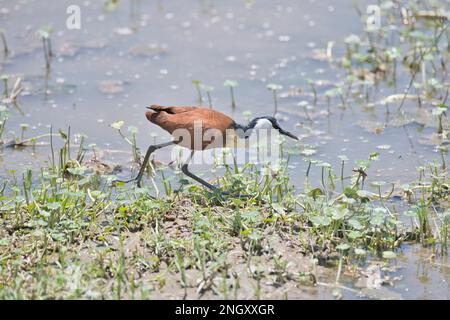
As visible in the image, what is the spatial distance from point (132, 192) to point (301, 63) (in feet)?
12.7

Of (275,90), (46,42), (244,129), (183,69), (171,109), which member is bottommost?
(244,129)

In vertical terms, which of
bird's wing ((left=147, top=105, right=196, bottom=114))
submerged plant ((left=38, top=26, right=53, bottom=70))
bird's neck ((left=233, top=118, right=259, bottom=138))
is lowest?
bird's neck ((left=233, top=118, right=259, bottom=138))

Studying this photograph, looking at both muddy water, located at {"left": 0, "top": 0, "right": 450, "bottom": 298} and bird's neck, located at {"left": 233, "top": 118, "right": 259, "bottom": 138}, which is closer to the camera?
bird's neck, located at {"left": 233, "top": 118, "right": 259, "bottom": 138}

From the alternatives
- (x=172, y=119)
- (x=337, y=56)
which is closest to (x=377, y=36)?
(x=337, y=56)

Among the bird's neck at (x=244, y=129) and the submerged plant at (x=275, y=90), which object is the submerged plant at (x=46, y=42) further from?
the bird's neck at (x=244, y=129)

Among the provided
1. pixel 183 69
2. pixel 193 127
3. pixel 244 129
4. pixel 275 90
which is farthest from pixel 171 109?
pixel 183 69

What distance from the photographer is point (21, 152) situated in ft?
24.8

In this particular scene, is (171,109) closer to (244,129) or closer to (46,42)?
(244,129)

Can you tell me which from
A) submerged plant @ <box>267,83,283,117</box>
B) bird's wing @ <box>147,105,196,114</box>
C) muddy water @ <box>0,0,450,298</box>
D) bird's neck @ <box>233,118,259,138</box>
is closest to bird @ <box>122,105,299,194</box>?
bird's wing @ <box>147,105,196,114</box>

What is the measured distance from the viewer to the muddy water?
7730mm

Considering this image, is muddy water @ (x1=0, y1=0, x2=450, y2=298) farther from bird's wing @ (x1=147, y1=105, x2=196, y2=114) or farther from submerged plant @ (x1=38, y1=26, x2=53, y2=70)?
bird's wing @ (x1=147, y1=105, x2=196, y2=114)

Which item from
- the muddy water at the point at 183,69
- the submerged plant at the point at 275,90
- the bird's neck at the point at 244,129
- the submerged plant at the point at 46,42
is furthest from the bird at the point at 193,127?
the submerged plant at the point at 46,42

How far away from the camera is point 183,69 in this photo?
9359mm
